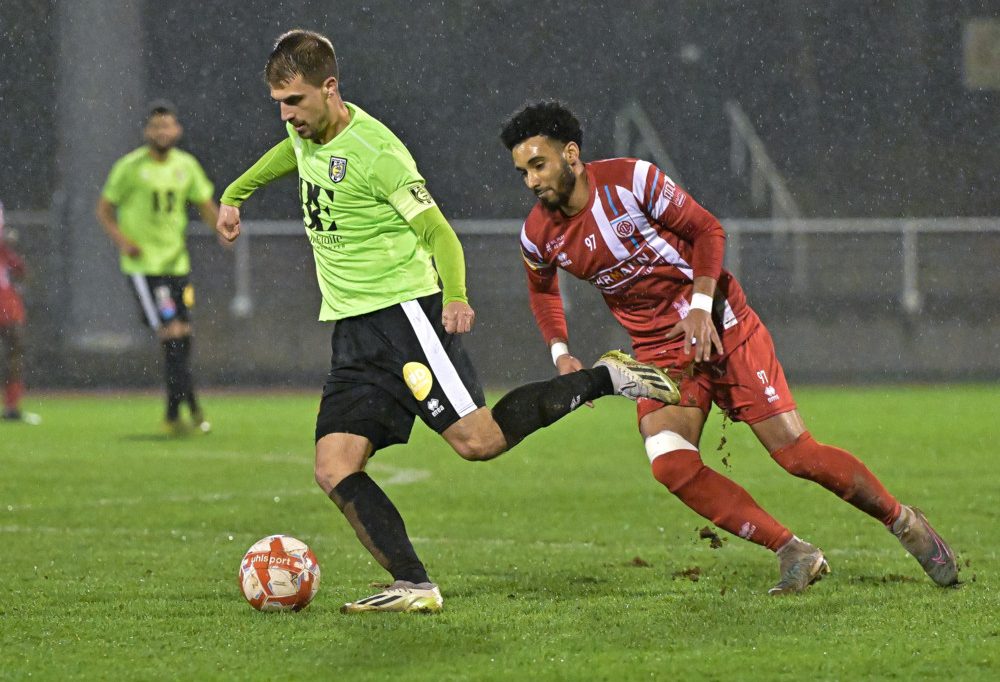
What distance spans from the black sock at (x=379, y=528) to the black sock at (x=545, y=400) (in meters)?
0.49

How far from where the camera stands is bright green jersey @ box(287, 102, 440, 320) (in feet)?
17.4

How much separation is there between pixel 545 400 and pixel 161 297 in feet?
22.9

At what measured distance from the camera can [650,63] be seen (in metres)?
26.1

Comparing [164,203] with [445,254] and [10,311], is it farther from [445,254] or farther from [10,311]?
[445,254]

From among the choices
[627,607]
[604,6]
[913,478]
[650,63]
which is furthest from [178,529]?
[604,6]

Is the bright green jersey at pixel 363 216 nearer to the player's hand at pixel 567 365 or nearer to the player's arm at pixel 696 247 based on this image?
the player's hand at pixel 567 365

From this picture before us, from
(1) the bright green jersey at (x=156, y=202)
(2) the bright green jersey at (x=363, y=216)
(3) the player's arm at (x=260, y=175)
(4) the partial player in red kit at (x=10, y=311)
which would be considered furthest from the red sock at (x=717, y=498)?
(4) the partial player in red kit at (x=10, y=311)

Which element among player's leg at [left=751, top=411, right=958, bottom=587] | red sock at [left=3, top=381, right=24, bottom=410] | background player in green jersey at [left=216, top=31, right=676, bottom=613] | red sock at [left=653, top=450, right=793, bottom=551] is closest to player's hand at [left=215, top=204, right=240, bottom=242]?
background player in green jersey at [left=216, top=31, right=676, bottom=613]

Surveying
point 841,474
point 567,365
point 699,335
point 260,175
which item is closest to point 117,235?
point 260,175

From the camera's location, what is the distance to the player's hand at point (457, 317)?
5012 millimetres

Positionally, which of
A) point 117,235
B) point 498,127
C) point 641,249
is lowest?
point 641,249

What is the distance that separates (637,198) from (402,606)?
1.64 metres

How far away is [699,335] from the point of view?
5.43 m

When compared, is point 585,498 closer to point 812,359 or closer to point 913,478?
point 913,478
